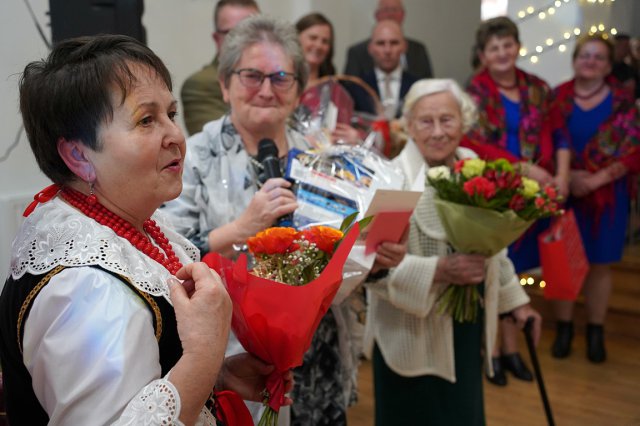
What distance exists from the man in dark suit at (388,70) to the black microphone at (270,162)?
233 centimetres

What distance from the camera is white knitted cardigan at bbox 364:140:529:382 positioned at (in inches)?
95.7

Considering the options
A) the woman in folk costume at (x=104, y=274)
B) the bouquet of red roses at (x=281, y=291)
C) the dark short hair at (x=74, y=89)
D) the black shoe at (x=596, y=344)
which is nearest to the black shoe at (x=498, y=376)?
the black shoe at (x=596, y=344)

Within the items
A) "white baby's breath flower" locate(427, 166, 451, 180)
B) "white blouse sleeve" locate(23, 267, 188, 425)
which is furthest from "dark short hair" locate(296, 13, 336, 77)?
Result: "white blouse sleeve" locate(23, 267, 188, 425)

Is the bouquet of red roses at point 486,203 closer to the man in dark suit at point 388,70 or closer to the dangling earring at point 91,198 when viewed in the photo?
the dangling earring at point 91,198

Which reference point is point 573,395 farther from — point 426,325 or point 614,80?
point 614,80

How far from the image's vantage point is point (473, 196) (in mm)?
2205

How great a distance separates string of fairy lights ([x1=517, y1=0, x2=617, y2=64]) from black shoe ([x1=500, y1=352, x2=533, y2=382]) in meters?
1.93

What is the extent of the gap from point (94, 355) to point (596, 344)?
12.9ft

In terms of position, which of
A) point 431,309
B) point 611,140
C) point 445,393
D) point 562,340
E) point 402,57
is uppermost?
point 402,57

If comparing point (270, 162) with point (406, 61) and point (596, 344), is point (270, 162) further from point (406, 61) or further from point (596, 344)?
point (406, 61)

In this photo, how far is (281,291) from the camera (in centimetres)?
124

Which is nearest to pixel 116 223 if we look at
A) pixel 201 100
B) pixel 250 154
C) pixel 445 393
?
pixel 250 154

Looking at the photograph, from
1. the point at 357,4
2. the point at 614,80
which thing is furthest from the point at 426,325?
the point at 357,4

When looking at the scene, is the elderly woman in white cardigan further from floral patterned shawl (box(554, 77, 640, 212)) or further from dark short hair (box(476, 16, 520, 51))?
floral patterned shawl (box(554, 77, 640, 212))
